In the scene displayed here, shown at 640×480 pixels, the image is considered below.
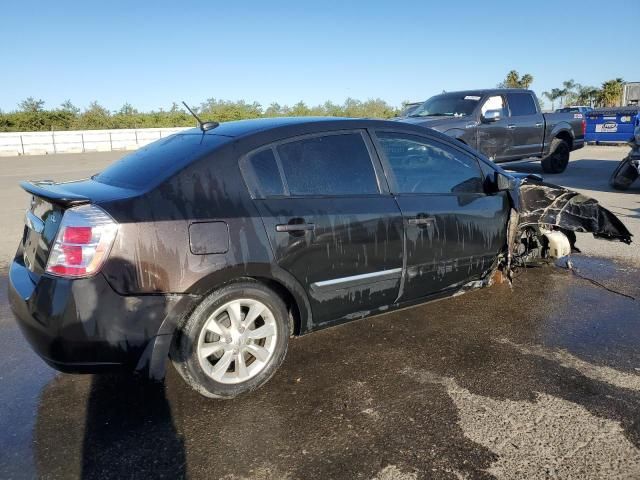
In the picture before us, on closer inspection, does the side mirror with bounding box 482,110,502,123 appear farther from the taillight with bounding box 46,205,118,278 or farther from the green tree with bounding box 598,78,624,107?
the green tree with bounding box 598,78,624,107

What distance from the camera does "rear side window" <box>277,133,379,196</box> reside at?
3.29 metres

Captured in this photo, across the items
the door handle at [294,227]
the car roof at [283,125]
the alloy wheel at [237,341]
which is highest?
the car roof at [283,125]

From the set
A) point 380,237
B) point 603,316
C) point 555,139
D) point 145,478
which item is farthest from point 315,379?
point 555,139

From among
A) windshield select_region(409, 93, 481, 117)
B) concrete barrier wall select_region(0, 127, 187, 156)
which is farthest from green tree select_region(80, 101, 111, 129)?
windshield select_region(409, 93, 481, 117)

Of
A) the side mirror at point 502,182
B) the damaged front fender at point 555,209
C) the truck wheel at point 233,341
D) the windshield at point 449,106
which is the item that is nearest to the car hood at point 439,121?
the windshield at point 449,106

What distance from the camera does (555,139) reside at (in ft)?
42.4

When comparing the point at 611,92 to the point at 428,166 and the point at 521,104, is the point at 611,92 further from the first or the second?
the point at 428,166

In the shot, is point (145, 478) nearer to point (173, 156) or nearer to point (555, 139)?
point (173, 156)

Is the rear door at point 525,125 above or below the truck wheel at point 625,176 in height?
above

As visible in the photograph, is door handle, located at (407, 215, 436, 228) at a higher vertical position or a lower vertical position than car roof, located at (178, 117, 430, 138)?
lower

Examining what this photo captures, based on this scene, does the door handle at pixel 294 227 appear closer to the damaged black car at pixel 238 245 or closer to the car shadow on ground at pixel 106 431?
the damaged black car at pixel 238 245

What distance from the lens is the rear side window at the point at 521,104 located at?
37.5 feet

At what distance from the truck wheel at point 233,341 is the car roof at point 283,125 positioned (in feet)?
3.31

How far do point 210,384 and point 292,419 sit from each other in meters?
0.51
